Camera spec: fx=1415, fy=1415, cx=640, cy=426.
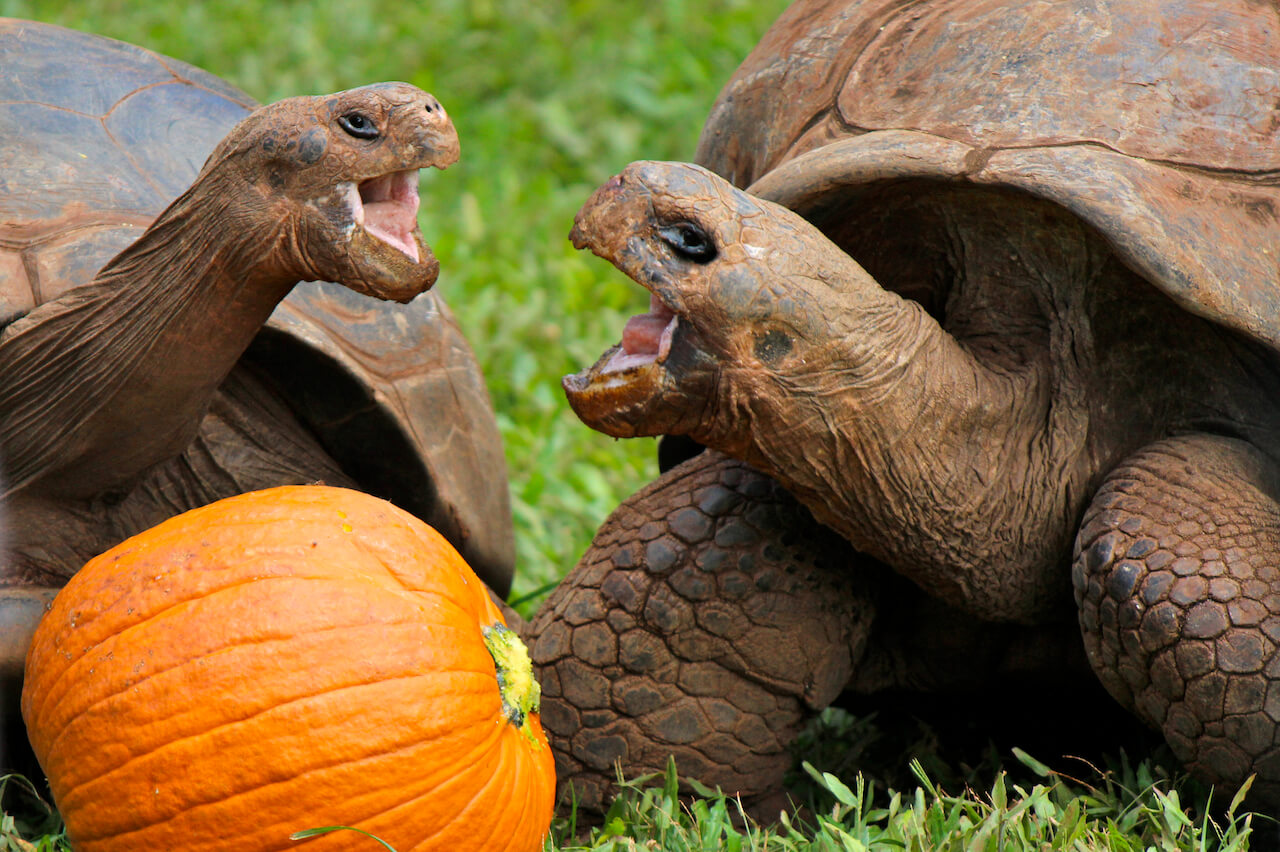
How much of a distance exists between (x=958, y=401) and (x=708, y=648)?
0.64m

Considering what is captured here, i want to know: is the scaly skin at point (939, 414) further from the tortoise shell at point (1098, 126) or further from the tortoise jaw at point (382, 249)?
the tortoise jaw at point (382, 249)

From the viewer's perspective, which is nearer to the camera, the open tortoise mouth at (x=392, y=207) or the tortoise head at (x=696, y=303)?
the tortoise head at (x=696, y=303)

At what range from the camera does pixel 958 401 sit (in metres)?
2.36

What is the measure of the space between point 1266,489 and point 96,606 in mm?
1878

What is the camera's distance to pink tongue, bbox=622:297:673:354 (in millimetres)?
2143

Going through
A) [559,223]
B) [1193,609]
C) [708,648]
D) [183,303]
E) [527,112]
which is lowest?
[559,223]

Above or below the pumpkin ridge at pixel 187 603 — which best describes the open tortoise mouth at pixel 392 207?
above

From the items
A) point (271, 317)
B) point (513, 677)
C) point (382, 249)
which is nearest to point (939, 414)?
point (513, 677)

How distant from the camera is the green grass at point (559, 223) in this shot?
88.3 inches

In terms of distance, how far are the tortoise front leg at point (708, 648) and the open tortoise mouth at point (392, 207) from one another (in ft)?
2.43

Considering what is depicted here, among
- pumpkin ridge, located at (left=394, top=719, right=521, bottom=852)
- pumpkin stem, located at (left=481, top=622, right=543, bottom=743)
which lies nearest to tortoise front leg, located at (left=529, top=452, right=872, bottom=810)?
pumpkin stem, located at (left=481, top=622, right=543, bottom=743)

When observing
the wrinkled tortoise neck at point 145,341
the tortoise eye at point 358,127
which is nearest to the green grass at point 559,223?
the wrinkled tortoise neck at point 145,341

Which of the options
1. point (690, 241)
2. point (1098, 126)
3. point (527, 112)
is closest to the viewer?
point (690, 241)

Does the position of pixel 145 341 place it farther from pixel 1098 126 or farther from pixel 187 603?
pixel 1098 126
